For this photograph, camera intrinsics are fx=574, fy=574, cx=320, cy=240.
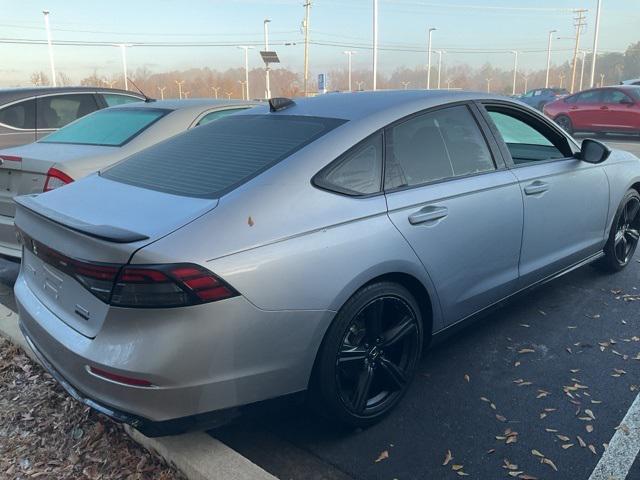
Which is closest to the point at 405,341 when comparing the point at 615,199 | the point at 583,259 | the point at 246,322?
the point at 246,322

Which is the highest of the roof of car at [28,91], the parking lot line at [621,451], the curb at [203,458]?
the roof of car at [28,91]

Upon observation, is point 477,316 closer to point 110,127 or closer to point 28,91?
point 110,127

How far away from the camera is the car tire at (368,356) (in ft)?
8.42

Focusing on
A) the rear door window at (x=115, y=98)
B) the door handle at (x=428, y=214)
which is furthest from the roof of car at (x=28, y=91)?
the door handle at (x=428, y=214)

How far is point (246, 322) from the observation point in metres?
2.23

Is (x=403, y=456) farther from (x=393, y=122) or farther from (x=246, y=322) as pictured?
(x=393, y=122)

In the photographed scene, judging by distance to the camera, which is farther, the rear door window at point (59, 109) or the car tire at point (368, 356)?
the rear door window at point (59, 109)

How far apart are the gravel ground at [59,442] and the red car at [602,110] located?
1612 cm

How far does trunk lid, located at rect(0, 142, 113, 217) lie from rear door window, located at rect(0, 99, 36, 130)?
297cm

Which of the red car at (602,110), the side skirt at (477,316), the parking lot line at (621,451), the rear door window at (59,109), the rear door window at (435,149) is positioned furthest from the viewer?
the red car at (602,110)

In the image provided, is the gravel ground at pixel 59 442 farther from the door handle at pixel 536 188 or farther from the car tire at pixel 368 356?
the door handle at pixel 536 188

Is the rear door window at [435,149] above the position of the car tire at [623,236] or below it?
above

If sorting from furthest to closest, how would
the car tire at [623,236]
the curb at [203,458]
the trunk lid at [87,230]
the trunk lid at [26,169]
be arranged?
1. the car tire at [623,236]
2. the trunk lid at [26,169]
3. the curb at [203,458]
4. the trunk lid at [87,230]

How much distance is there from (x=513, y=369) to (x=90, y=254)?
2.46m
